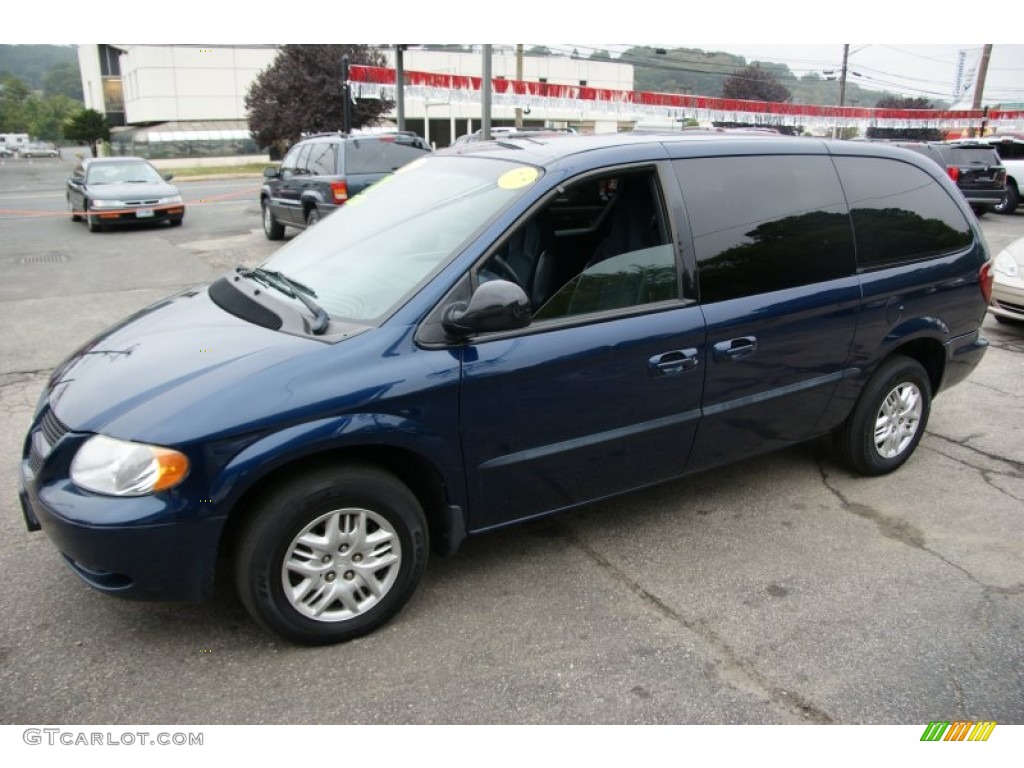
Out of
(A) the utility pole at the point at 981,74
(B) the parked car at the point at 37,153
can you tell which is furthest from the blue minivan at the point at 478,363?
(B) the parked car at the point at 37,153

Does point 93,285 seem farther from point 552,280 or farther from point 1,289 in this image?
point 552,280

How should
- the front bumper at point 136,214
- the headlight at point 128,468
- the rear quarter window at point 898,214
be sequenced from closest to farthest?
1. the headlight at point 128,468
2. the rear quarter window at point 898,214
3. the front bumper at point 136,214

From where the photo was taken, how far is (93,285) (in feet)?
32.6

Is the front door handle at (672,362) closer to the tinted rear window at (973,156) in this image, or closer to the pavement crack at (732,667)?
the pavement crack at (732,667)

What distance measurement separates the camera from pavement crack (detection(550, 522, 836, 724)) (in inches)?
102

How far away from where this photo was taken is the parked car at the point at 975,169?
17641mm

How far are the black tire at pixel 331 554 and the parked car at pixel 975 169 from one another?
60.1 ft

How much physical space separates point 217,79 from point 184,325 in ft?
208

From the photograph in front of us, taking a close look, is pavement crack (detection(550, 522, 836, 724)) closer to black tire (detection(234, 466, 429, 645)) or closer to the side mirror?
black tire (detection(234, 466, 429, 645))

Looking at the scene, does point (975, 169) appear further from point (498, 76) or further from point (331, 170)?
point (498, 76)

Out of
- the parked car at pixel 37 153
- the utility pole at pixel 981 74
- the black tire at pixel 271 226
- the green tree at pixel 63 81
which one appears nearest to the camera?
the black tire at pixel 271 226

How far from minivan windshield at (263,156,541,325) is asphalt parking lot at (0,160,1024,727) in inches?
49.1

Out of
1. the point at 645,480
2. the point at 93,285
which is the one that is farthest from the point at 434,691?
the point at 93,285

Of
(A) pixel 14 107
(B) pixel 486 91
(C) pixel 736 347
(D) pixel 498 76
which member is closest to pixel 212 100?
(D) pixel 498 76
